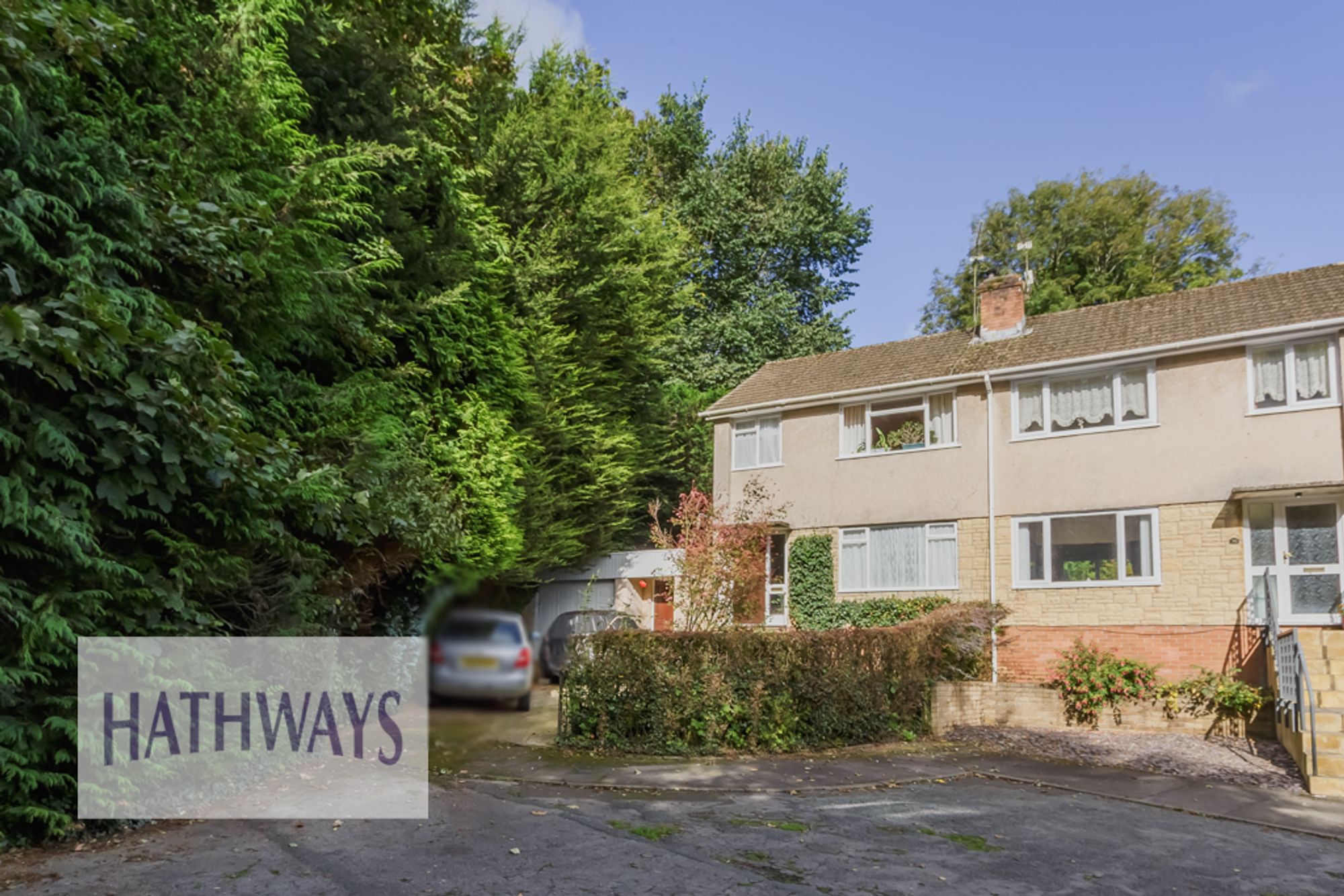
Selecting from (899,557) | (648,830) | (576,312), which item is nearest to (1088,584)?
(899,557)

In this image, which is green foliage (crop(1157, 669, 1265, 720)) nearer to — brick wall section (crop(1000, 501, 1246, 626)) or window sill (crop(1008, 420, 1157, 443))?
brick wall section (crop(1000, 501, 1246, 626))

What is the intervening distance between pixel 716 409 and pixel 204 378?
55.3ft

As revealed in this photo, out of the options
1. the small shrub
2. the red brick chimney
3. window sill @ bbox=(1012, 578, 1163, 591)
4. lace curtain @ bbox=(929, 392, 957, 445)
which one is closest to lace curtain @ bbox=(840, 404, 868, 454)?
lace curtain @ bbox=(929, 392, 957, 445)

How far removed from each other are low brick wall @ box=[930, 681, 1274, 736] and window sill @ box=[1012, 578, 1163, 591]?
6.32ft

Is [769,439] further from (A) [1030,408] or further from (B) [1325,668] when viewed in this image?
(B) [1325,668]

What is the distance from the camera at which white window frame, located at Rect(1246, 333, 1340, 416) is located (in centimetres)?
1577

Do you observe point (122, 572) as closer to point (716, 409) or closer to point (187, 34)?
point (187, 34)

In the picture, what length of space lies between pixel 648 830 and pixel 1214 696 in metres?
11.0

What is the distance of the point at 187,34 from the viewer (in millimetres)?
9625

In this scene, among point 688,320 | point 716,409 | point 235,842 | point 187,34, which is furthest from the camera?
point 688,320

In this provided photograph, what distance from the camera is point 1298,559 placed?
15844 millimetres

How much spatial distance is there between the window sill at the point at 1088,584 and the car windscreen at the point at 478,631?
18267mm

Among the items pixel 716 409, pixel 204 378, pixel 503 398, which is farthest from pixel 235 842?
pixel 716 409

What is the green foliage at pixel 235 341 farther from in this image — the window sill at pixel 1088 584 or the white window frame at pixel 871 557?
the window sill at pixel 1088 584
